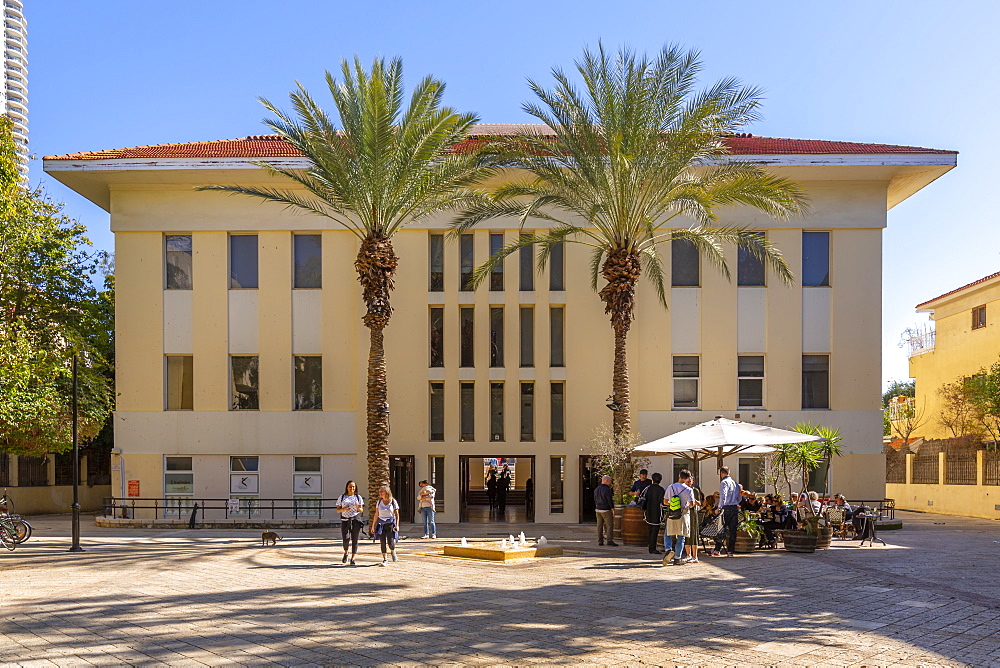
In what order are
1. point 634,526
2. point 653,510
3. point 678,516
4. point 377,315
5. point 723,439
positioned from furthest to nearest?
→ point 377,315
point 634,526
point 723,439
point 653,510
point 678,516

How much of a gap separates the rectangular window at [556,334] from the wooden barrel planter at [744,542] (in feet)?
37.5

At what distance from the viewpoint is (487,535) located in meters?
24.6

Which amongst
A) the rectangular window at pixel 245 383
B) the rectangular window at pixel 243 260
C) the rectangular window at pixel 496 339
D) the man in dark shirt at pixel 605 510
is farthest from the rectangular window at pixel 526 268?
the man in dark shirt at pixel 605 510

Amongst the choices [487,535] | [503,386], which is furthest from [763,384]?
[487,535]

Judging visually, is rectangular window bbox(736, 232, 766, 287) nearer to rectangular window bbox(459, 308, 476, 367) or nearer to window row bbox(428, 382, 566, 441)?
window row bbox(428, 382, 566, 441)

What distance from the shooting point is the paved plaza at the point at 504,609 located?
9500 mm

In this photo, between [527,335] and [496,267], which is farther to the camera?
[527,335]

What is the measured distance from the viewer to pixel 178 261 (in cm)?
2964

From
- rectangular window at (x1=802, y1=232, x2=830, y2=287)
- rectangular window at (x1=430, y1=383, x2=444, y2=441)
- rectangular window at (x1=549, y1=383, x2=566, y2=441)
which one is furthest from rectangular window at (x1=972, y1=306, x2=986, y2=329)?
rectangular window at (x1=430, y1=383, x2=444, y2=441)

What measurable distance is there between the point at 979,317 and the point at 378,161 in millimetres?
27956

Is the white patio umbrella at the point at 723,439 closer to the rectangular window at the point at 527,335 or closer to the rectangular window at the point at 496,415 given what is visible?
the rectangular window at the point at 496,415

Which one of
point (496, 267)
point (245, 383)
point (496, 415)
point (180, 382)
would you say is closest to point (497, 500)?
point (496, 415)

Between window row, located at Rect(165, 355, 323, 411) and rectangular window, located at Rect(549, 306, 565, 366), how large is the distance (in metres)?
7.29

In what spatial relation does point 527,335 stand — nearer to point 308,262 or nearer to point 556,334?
point 556,334
